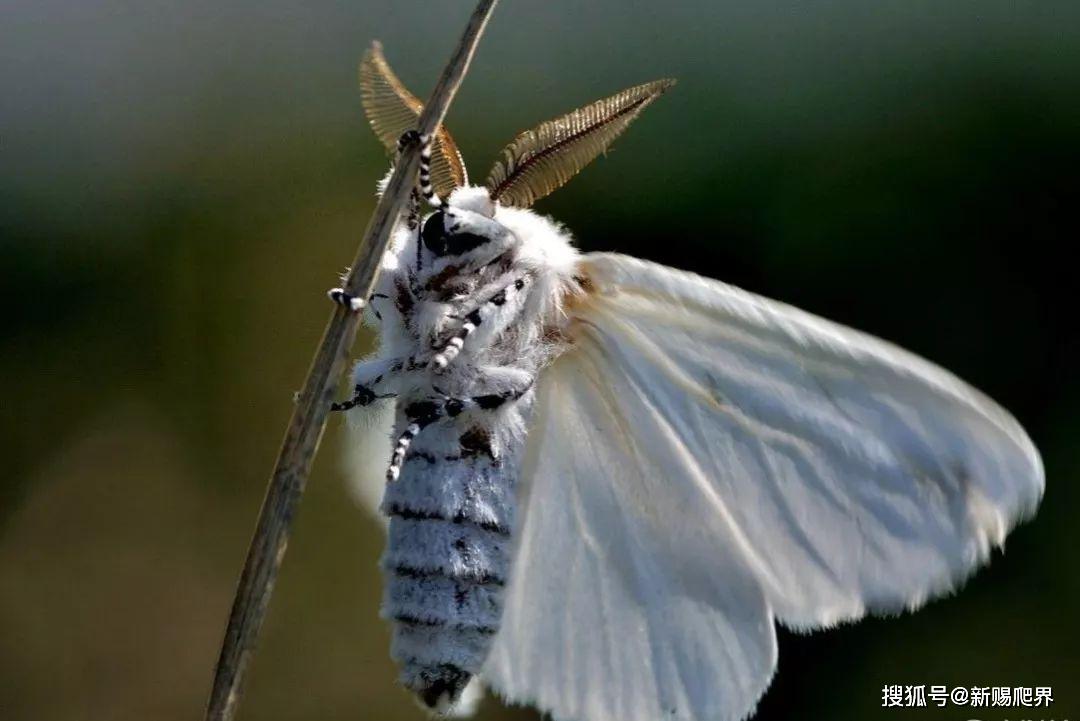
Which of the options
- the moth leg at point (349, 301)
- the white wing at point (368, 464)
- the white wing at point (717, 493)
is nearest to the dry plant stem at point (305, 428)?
the moth leg at point (349, 301)

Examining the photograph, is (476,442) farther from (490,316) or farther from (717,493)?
(717,493)

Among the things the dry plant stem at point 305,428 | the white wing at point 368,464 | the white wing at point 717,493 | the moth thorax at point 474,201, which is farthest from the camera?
the white wing at point 368,464

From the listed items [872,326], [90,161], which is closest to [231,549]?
[90,161]

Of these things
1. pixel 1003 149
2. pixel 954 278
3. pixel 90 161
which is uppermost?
pixel 90 161

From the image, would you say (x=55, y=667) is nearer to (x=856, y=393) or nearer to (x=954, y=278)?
(x=856, y=393)

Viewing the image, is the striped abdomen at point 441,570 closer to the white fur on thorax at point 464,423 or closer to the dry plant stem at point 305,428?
the white fur on thorax at point 464,423

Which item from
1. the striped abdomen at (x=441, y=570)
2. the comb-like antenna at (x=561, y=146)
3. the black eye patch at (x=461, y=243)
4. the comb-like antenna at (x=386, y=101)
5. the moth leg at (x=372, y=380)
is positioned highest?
the comb-like antenna at (x=386, y=101)

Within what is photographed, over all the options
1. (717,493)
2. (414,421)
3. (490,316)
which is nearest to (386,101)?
(490,316)
